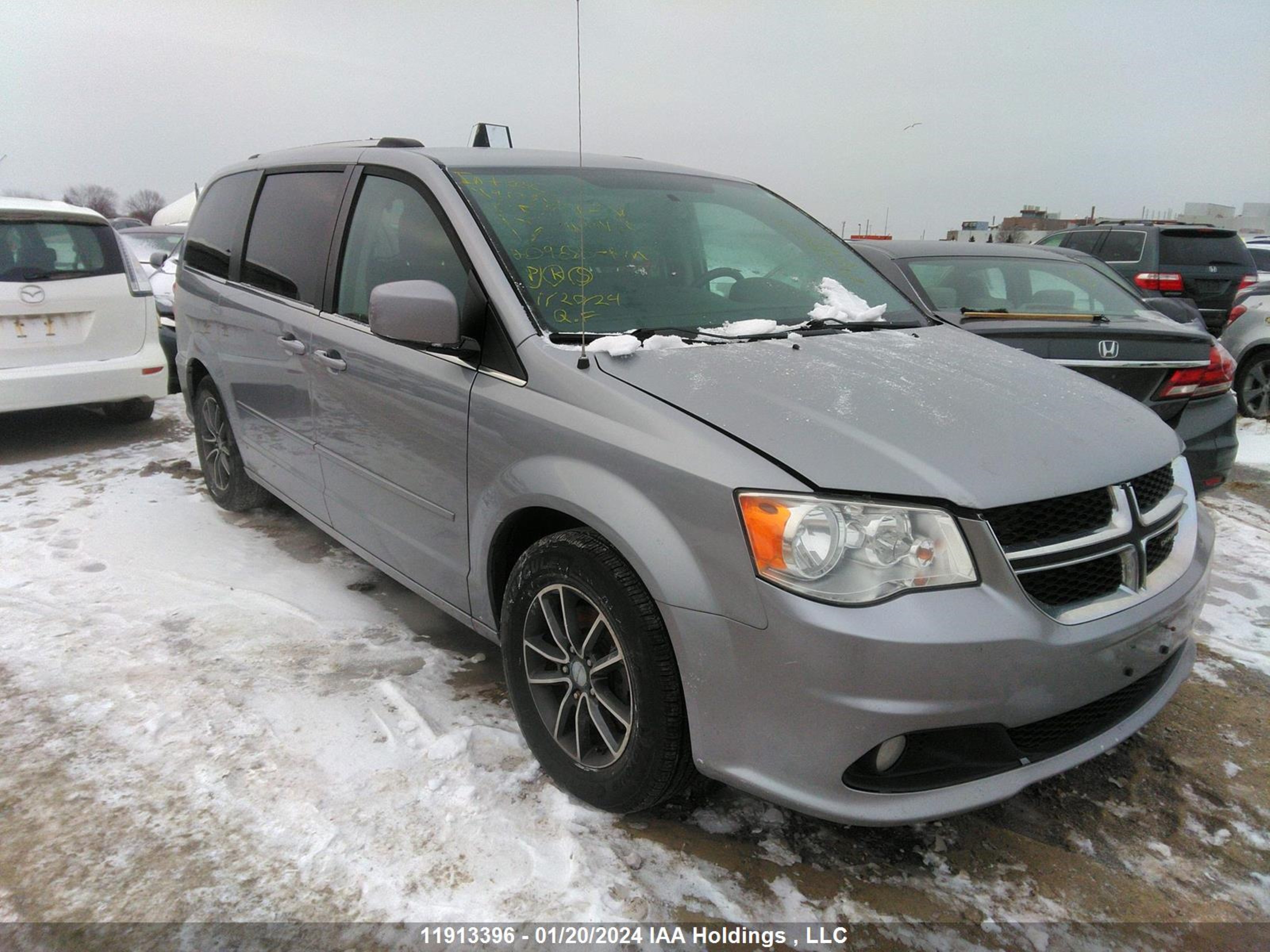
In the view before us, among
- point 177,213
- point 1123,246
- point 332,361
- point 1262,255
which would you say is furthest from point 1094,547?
point 177,213

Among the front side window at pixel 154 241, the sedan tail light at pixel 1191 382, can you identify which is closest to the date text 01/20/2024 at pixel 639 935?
the sedan tail light at pixel 1191 382

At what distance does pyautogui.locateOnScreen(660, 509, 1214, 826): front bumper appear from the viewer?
174cm

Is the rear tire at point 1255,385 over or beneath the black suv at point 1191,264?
beneath

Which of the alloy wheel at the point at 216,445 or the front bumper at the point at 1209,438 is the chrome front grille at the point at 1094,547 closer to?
the front bumper at the point at 1209,438

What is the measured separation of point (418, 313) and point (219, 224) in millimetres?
2641

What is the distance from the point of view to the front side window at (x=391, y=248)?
2730 millimetres

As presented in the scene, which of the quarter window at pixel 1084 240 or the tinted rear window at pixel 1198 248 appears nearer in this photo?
the tinted rear window at pixel 1198 248

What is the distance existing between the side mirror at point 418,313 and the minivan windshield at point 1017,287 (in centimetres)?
303

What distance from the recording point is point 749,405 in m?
2.04

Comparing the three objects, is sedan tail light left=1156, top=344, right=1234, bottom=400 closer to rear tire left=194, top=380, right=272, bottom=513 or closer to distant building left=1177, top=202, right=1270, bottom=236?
rear tire left=194, top=380, right=272, bottom=513

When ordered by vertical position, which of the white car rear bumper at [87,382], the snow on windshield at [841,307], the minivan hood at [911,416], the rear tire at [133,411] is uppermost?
the snow on windshield at [841,307]

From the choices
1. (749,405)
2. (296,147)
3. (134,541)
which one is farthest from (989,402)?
(134,541)

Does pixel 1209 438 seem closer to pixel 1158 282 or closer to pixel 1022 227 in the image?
pixel 1158 282

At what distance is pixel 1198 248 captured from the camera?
988 centimetres
